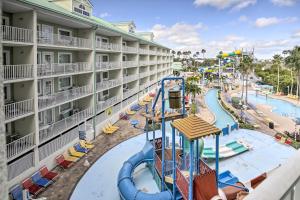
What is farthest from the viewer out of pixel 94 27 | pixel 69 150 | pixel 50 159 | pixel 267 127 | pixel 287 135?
pixel 267 127

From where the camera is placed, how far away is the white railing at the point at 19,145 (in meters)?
15.7

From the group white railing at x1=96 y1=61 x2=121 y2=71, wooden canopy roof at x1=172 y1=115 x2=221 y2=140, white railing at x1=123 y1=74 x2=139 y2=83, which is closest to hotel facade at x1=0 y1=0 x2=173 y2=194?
white railing at x1=96 y1=61 x2=121 y2=71

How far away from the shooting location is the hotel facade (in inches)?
Answer: 643

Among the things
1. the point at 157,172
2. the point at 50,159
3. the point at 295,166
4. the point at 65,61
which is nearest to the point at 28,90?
the point at 50,159

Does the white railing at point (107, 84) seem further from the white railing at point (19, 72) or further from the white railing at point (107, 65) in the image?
the white railing at point (19, 72)

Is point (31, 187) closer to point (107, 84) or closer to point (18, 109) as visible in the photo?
point (18, 109)

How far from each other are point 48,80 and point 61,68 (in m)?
1.59

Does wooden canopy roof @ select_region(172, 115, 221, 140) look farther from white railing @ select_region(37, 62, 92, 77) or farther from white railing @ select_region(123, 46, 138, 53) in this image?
white railing @ select_region(123, 46, 138, 53)

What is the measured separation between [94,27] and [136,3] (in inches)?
203

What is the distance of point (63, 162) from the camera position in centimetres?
1981

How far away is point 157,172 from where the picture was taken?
57.3ft

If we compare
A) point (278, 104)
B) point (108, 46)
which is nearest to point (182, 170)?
point (108, 46)

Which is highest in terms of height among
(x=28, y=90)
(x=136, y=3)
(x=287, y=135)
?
(x=136, y=3)

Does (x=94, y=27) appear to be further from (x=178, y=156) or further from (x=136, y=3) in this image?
(x=178, y=156)
